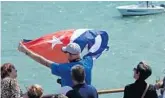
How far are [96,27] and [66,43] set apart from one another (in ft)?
139

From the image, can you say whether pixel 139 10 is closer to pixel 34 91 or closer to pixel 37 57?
pixel 37 57

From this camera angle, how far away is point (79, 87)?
5.19 m

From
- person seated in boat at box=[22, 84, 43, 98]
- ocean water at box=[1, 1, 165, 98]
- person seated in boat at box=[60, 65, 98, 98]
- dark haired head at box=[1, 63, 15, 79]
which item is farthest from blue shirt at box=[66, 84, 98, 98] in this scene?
ocean water at box=[1, 1, 165, 98]

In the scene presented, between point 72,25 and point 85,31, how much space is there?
43.8 metres

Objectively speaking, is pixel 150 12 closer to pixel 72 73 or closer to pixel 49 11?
pixel 49 11

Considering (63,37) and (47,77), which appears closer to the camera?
(63,37)

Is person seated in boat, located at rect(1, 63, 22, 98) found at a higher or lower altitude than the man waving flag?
lower

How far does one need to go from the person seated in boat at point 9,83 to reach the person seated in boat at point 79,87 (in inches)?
19.5

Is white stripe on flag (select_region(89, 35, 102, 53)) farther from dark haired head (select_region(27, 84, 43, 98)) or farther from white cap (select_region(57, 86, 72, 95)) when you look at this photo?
dark haired head (select_region(27, 84, 43, 98))

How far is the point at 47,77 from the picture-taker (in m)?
27.9

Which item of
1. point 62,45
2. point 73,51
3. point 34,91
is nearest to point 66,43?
point 62,45

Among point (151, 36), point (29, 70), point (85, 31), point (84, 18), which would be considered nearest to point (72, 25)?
point (84, 18)

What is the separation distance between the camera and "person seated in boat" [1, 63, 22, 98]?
17.4 ft

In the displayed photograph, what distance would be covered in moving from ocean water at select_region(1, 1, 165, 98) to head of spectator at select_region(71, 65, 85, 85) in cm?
1431
